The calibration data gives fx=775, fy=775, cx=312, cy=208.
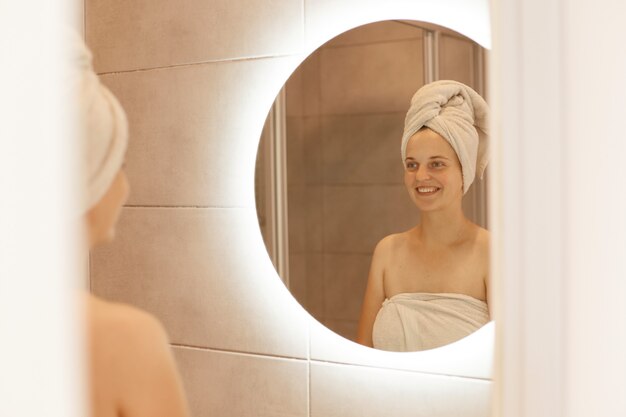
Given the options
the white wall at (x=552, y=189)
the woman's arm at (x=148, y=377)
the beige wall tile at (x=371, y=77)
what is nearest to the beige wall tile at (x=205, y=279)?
the beige wall tile at (x=371, y=77)

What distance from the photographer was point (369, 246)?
1207mm

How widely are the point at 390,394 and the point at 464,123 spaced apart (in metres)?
0.41

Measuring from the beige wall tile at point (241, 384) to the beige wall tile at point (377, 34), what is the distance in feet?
1.65

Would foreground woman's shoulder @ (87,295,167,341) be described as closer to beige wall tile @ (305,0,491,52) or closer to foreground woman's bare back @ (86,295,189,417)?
foreground woman's bare back @ (86,295,189,417)

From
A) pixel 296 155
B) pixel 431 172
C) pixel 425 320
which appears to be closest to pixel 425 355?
pixel 425 320

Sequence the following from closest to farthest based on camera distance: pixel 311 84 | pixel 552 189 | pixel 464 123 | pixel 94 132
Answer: pixel 94 132, pixel 552 189, pixel 464 123, pixel 311 84

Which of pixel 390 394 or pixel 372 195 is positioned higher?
pixel 372 195

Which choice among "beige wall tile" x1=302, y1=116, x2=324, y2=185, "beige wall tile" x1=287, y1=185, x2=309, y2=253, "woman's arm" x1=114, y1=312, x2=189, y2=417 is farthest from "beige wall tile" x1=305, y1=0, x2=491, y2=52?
"woman's arm" x1=114, y1=312, x2=189, y2=417

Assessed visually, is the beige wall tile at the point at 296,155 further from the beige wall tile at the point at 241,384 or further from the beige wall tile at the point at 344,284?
the beige wall tile at the point at 241,384

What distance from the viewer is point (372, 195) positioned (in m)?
1.20

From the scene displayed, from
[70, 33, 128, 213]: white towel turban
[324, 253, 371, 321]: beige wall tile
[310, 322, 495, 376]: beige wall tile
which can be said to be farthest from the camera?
[324, 253, 371, 321]: beige wall tile

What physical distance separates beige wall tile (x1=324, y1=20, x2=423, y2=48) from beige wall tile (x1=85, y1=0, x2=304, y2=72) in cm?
7

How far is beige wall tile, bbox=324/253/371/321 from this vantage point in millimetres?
1209

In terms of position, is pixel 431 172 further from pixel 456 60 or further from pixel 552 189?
pixel 552 189
